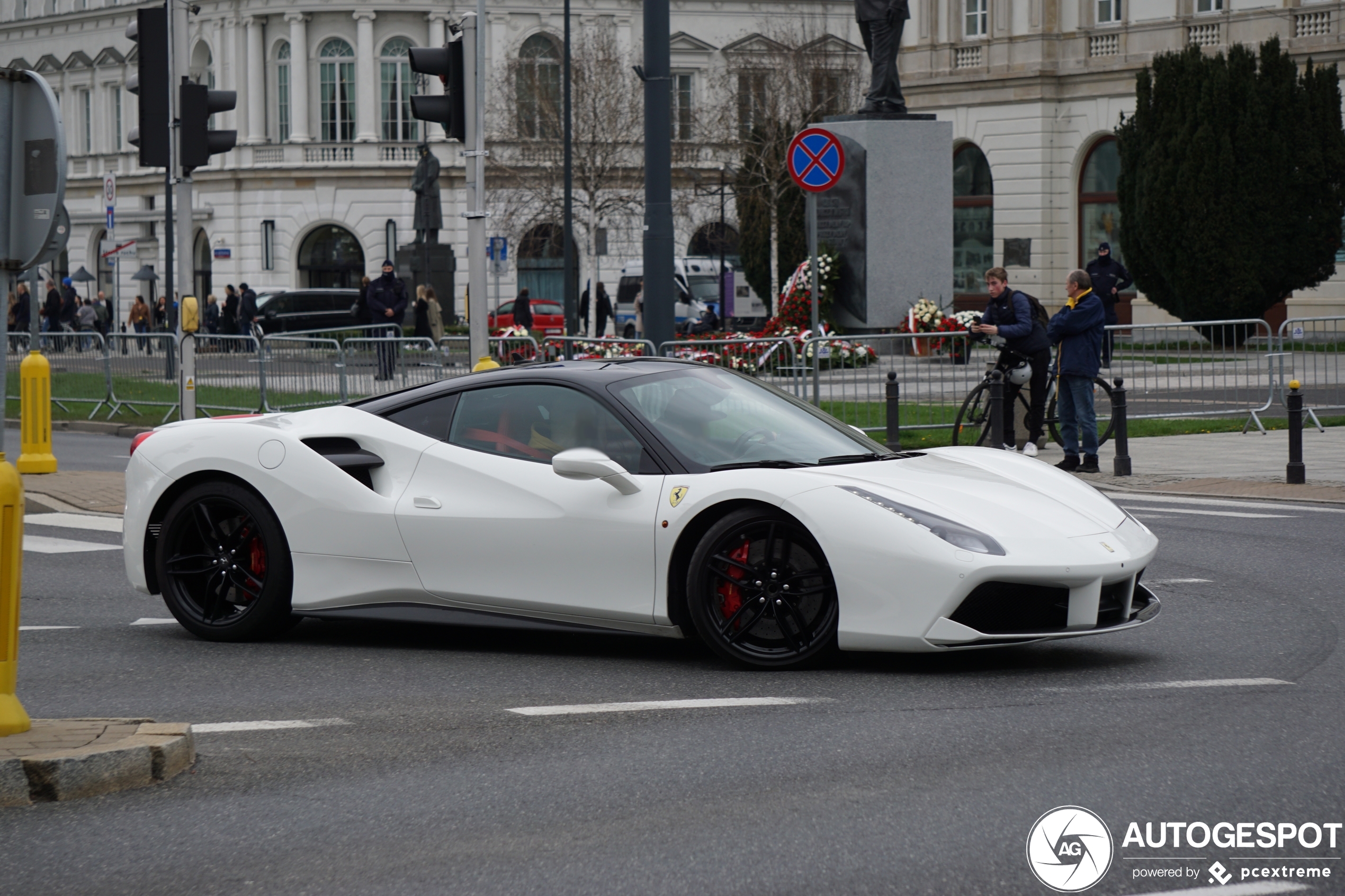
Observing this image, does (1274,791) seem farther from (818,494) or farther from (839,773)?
(818,494)

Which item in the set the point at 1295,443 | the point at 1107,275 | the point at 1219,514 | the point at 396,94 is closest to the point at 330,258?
the point at 396,94

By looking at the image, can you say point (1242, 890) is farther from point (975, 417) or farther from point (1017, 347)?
point (975, 417)

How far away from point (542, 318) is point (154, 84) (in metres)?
35.0

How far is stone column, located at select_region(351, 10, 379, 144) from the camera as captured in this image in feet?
219

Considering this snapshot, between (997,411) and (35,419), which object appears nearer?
(997,411)

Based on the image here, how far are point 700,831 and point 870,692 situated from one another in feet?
6.06

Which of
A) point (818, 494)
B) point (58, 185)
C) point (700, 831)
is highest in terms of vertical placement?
point (58, 185)

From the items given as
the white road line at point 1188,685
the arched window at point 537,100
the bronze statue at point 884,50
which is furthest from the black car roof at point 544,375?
the arched window at point 537,100

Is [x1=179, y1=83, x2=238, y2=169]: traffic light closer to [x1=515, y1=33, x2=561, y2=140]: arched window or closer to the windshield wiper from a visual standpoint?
the windshield wiper

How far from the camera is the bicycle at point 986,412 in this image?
16125 millimetres

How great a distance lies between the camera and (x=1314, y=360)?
18.9 meters

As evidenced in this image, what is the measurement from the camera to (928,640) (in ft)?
21.6

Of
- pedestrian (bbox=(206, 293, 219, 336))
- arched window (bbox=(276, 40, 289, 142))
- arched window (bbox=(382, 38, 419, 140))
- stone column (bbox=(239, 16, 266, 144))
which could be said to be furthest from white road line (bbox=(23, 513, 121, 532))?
arched window (bbox=(276, 40, 289, 142))

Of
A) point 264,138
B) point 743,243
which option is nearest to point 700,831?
point 743,243
